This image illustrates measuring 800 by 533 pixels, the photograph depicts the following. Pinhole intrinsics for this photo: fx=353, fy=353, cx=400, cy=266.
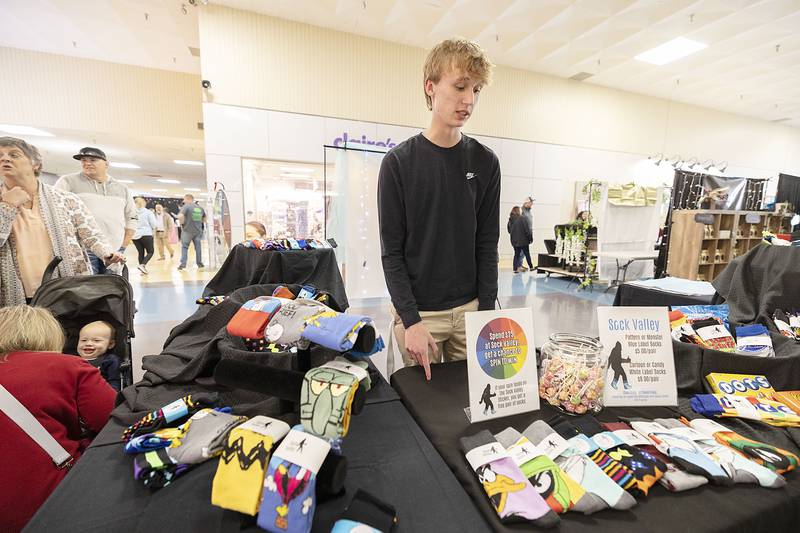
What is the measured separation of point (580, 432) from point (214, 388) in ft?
3.33

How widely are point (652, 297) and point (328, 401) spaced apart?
3.13m

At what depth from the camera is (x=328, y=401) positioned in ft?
2.04

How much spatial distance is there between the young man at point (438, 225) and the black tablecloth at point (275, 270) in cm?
84

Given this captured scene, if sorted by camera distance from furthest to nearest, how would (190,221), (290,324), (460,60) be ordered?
(190,221) → (460,60) → (290,324)

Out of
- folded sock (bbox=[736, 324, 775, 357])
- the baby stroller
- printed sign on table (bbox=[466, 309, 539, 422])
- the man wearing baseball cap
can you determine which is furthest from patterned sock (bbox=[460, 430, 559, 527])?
the man wearing baseball cap

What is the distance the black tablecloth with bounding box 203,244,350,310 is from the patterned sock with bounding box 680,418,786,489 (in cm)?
160

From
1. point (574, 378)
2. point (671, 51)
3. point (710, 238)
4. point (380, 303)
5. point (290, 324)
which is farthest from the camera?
point (671, 51)

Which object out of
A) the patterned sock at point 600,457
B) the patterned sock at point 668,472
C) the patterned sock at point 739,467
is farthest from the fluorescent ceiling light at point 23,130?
the patterned sock at point 739,467

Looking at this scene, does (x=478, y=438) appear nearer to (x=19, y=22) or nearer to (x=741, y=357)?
(x=741, y=357)

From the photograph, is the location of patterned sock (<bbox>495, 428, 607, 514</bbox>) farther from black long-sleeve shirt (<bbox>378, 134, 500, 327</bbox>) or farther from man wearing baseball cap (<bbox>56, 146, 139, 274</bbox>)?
man wearing baseball cap (<bbox>56, 146, 139, 274</bbox>)

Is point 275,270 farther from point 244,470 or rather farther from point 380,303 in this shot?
point 380,303

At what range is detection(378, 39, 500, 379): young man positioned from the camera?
118cm

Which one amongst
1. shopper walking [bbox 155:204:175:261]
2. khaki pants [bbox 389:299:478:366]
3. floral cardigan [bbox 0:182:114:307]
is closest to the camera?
khaki pants [bbox 389:299:478:366]

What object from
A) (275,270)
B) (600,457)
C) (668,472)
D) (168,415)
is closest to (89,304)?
(275,270)
